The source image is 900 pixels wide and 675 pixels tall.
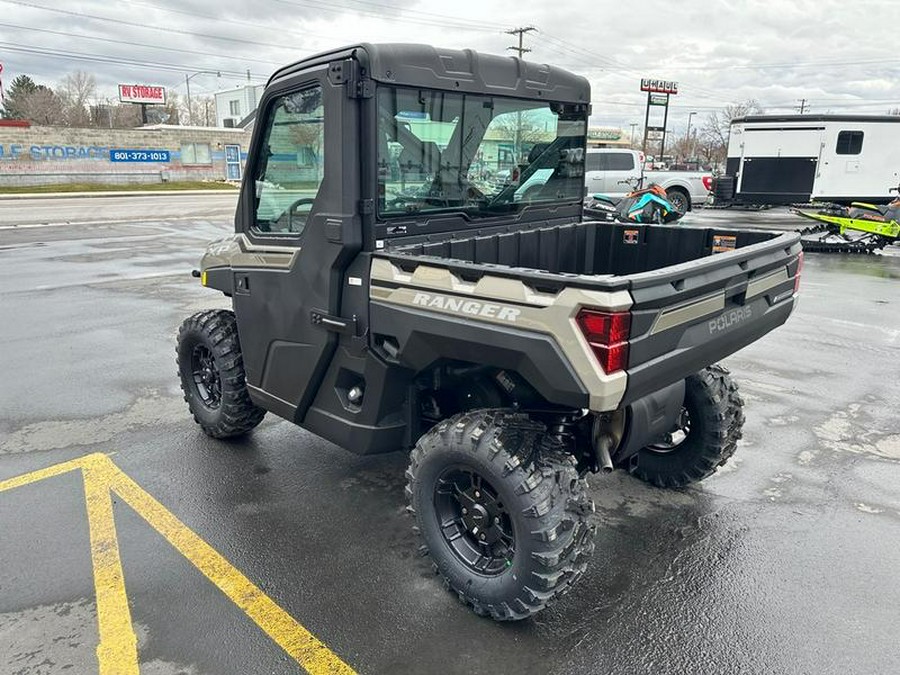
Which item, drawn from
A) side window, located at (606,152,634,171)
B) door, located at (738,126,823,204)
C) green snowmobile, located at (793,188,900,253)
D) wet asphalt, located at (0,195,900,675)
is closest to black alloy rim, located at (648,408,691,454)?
wet asphalt, located at (0,195,900,675)

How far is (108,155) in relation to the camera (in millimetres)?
39031

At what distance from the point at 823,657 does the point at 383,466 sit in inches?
104

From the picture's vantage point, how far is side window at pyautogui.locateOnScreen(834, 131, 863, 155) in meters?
19.6

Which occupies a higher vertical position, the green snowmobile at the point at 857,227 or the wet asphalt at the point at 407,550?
the green snowmobile at the point at 857,227

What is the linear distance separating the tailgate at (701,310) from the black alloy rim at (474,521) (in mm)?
855

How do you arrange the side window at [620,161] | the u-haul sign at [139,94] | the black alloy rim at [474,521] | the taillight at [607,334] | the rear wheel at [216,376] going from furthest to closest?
the u-haul sign at [139,94]
the side window at [620,161]
the rear wheel at [216,376]
the black alloy rim at [474,521]
the taillight at [607,334]

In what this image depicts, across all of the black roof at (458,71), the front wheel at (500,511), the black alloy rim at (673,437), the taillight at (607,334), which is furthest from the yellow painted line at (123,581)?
the black roof at (458,71)

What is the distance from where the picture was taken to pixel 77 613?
295 cm

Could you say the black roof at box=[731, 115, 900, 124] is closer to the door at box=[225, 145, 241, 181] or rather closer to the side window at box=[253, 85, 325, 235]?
the side window at box=[253, 85, 325, 235]

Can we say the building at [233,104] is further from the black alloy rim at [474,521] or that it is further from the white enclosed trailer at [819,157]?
the black alloy rim at [474,521]

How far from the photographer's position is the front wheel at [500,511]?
2723mm

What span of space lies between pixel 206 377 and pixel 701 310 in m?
3.46

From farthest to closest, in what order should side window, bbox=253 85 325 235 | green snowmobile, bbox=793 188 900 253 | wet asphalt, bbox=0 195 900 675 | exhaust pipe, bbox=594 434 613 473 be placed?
green snowmobile, bbox=793 188 900 253, side window, bbox=253 85 325 235, exhaust pipe, bbox=594 434 613 473, wet asphalt, bbox=0 195 900 675

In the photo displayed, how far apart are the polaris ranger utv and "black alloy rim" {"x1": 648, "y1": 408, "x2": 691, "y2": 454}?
0.02 meters
